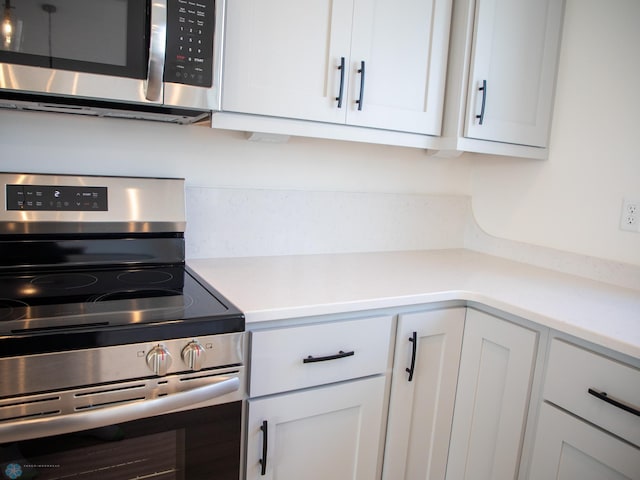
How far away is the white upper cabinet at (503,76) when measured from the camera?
1591mm

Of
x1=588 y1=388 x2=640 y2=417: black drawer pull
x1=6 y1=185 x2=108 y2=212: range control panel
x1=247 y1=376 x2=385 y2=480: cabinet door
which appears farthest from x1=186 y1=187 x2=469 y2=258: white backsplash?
x1=588 y1=388 x2=640 y2=417: black drawer pull

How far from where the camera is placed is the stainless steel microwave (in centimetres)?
101

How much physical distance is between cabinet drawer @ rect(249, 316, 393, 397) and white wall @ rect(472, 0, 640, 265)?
926 mm

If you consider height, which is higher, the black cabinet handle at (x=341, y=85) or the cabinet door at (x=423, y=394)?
the black cabinet handle at (x=341, y=85)

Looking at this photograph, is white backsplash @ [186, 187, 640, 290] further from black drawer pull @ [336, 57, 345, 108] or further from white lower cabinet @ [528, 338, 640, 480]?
white lower cabinet @ [528, 338, 640, 480]

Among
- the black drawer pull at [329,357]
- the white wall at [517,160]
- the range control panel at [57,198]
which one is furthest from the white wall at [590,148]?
the range control panel at [57,198]

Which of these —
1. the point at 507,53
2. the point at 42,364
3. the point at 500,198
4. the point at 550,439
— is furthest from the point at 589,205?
the point at 42,364

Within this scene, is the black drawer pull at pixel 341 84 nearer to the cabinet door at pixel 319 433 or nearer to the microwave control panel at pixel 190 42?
the microwave control panel at pixel 190 42

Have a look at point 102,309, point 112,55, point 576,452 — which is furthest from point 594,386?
point 112,55

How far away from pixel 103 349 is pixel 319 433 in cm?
61

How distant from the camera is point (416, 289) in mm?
1337

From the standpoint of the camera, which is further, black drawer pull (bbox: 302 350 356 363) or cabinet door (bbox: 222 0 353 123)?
cabinet door (bbox: 222 0 353 123)

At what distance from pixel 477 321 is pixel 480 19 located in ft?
3.29

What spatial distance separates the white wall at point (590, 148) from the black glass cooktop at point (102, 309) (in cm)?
135
